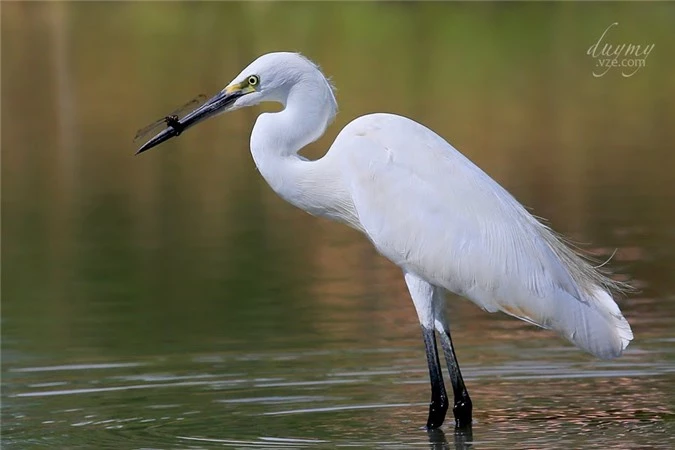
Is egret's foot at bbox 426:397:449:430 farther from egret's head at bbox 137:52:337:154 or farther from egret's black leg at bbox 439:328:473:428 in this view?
egret's head at bbox 137:52:337:154

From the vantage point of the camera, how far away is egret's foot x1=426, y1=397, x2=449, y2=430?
7785 mm

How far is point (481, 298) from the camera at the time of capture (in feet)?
25.5

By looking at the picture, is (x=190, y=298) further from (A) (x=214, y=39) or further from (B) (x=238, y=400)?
(A) (x=214, y=39)

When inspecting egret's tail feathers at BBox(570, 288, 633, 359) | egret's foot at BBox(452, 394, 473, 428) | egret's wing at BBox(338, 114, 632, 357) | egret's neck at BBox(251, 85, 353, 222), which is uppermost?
egret's neck at BBox(251, 85, 353, 222)

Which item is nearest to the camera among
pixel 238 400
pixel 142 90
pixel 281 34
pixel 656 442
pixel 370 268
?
pixel 656 442

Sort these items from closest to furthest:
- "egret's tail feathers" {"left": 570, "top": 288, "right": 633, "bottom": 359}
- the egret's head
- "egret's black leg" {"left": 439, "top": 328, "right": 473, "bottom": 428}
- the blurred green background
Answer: "egret's tail feathers" {"left": 570, "top": 288, "right": 633, "bottom": 359}, "egret's black leg" {"left": 439, "top": 328, "right": 473, "bottom": 428}, the egret's head, the blurred green background

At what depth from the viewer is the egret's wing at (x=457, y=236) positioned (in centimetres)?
769

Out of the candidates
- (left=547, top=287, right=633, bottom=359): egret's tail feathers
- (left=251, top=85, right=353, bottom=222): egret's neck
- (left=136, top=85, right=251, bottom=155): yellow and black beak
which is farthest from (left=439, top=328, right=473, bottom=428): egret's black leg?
(left=136, top=85, right=251, bottom=155): yellow and black beak

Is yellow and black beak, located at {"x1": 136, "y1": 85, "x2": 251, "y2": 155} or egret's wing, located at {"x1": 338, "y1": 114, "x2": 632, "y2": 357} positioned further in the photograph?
yellow and black beak, located at {"x1": 136, "y1": 85, "x2": 251, "y2": 155}

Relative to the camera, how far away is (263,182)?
709 inches

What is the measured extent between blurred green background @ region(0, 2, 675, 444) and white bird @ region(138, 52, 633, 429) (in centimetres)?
97

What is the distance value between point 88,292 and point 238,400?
163 inches

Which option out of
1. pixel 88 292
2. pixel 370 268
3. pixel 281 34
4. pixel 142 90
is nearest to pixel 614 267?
pixel 370 268

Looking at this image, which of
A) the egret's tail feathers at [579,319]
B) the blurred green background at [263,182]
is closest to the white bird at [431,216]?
the egret's tail feathers at [579,319]
